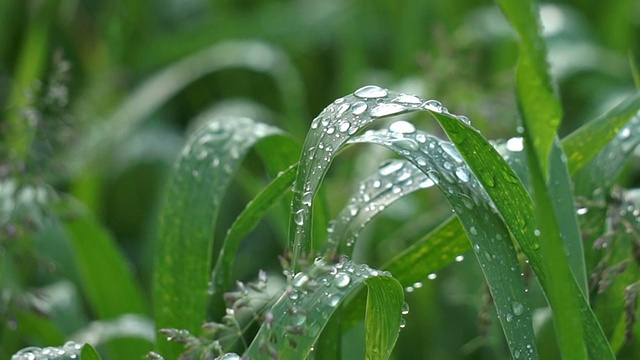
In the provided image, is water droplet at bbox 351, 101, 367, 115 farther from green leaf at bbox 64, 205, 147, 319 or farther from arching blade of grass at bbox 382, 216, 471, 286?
green leaf at bbox 64, 205, 147, 319

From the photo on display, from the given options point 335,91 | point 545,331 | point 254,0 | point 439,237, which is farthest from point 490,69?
point 439,237

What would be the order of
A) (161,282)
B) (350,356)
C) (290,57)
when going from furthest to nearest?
(290,57)
(350,356)
(161,282)

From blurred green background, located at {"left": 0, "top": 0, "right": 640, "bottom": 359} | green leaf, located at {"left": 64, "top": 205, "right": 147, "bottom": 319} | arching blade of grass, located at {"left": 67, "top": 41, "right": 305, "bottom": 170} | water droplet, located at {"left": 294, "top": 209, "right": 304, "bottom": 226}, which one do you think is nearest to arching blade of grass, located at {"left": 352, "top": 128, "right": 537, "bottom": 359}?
water droplet, located at {"left": 294, "top": 209, "right": 304, "bottom": 226}

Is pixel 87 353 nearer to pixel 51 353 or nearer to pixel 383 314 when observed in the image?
pixel 51 353

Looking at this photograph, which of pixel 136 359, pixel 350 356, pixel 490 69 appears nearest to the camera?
pixel 350 356

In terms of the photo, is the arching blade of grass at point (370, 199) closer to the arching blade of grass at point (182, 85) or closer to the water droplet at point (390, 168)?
the water droplet at point (390, 168)

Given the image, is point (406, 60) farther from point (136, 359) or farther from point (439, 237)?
point (439, 237)
